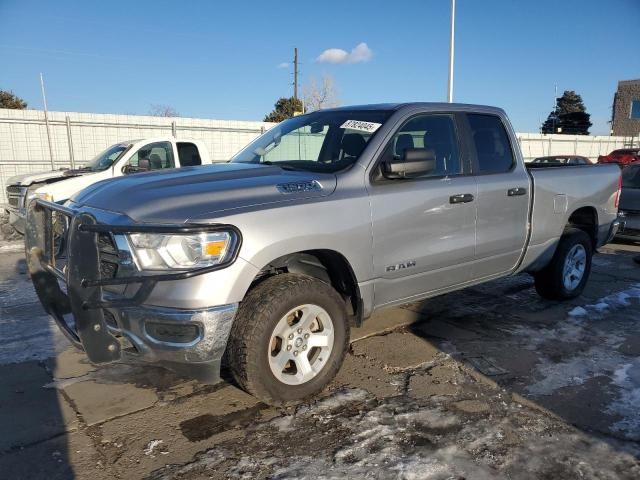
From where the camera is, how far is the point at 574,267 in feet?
18.1

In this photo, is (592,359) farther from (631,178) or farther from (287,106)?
(287,106)

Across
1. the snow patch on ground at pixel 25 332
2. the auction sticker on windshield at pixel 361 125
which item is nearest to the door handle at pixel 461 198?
the auction sticker on windshield at pixel 361 125

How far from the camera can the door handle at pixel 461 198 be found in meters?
3.92

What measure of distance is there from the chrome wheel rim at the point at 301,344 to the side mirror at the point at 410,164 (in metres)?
1.07

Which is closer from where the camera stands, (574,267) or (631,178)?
(574,267)

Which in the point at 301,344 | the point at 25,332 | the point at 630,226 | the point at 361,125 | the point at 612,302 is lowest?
the point at 612,302

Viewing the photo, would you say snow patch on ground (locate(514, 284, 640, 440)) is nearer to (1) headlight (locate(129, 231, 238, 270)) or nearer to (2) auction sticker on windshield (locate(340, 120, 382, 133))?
(2) auction sticker on windshield (locate(340, 120, 382, 133))

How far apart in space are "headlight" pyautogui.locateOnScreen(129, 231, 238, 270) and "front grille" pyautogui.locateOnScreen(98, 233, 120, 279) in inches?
7.4

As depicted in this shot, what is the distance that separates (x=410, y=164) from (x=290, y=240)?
1.06m

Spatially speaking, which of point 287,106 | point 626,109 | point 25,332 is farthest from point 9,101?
point 626,109

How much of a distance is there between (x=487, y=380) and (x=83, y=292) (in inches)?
107

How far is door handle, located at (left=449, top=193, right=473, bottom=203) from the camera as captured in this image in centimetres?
392

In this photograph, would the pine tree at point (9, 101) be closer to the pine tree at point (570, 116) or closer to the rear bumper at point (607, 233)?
the rear bumper at point (607, 233)

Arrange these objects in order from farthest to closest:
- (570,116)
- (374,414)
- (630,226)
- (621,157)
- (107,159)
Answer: (570,116), (621,157), (107,159), (630,226), (374,414)
